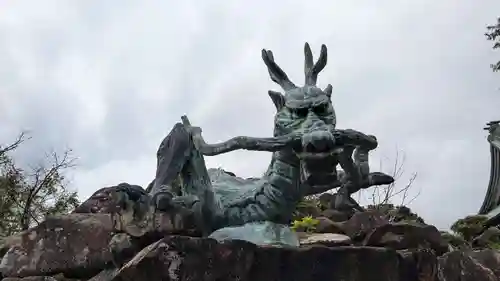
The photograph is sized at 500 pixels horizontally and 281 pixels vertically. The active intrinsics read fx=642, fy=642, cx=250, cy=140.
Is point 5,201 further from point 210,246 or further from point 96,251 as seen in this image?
point 210,246

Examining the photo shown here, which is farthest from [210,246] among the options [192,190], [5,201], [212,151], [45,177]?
[45,177]

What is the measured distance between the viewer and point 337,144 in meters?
2.97

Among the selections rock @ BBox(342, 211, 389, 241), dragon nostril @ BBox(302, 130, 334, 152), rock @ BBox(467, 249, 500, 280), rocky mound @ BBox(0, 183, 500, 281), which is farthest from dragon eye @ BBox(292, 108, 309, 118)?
rock @ BBox(467, 249, 500, 280)

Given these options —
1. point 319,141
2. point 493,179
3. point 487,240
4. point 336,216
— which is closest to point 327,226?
point 336,216

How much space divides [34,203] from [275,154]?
1273cm

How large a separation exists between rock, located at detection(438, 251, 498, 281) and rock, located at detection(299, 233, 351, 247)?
55 centimetres

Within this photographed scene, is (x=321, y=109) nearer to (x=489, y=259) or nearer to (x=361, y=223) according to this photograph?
(x=361, y=223)

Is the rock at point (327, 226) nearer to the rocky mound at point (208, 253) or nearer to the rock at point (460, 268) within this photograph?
the rocky mound at point (208, 253)

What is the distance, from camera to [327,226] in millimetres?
4266

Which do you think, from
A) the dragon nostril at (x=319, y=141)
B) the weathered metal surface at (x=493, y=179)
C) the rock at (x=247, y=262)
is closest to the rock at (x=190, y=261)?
the rock at (x=247, y=262)

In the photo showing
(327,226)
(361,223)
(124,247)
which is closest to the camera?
(124,247)

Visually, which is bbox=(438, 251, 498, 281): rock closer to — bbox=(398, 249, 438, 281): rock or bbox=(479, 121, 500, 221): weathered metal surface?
bbox=(398, 249, 438, 281): rock

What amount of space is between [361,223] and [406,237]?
1.87ft

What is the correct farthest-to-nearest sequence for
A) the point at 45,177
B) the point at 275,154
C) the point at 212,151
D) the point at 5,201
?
the point at 45,177
the point at 5,201
the point at 275,154
the point at 212,151
